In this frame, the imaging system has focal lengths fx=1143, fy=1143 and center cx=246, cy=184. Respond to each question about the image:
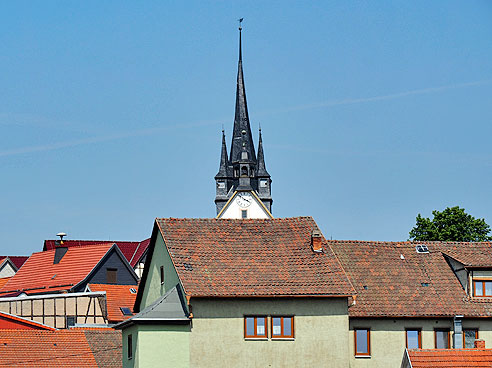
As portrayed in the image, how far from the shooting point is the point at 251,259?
4272 cm

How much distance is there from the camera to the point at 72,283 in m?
77.0

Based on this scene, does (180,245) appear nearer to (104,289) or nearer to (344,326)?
(344,326)

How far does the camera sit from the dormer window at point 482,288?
4428cm

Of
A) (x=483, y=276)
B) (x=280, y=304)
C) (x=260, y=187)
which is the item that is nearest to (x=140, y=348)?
(x=280, y=304)

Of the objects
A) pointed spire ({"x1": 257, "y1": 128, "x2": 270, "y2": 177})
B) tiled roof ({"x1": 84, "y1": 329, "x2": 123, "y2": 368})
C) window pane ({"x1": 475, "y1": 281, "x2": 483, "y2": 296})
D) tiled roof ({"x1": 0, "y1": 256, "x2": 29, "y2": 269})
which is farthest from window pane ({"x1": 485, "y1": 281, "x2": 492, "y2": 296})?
pointed spire ({"x1": 257, "y1": 128, "x2": 270, "y2": 177})

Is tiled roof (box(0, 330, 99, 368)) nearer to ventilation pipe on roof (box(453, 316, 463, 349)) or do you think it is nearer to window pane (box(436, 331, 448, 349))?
window pane (box(436, 331, 448, 349))

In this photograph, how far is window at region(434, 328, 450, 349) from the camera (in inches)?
1695

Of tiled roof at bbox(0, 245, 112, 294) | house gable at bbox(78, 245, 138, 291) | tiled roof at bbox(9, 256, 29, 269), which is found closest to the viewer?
house gable at bbox(78, 245, 138, 291)

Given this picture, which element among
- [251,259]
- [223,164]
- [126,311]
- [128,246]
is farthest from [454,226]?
[223,164]

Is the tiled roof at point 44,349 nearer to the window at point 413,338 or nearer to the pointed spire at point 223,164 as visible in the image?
the window at point 413,338

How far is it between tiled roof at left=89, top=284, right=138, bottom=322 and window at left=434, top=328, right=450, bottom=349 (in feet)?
96.3

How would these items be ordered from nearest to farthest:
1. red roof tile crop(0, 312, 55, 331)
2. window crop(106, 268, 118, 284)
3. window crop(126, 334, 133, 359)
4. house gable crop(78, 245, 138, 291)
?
window crop(126, 334, 133, 359)
red roof tile crop(0, 312, 55, 331)
house gable crop(78, 245, 138, 291)
window crop(106, 268, 118, 284)

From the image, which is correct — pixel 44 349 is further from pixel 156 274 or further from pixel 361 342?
pixel 361 342

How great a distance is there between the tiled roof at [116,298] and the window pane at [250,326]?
1128 inches
